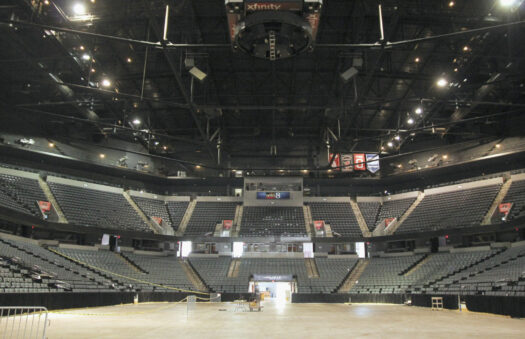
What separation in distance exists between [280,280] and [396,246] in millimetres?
14684

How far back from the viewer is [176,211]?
144 ft

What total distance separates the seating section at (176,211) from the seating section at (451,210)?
992 inches

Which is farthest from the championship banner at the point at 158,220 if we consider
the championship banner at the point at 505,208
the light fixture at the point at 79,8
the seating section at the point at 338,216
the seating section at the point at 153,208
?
the championship banner at the point at 505,208

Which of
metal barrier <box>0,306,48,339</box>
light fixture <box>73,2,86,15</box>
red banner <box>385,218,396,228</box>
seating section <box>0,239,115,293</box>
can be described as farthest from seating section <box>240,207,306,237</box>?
metal barrier <box>0,306,48,339</box>

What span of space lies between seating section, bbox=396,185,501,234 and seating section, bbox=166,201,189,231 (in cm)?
2520

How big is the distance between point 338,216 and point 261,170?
475 inches

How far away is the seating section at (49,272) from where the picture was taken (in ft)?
71.6

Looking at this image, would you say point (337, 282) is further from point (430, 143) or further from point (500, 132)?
point (500, 132)

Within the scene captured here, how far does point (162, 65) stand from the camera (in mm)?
24891

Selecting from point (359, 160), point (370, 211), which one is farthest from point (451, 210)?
point (359, 160)

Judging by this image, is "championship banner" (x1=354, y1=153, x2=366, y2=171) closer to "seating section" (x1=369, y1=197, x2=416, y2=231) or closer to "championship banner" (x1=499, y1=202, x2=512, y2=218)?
"seating section" (x1=369, y1=197, x2=416, y2=231)

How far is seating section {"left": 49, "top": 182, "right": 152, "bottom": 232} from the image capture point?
33769mm

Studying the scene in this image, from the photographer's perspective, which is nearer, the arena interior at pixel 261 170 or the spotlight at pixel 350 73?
the arena interior at pixel 261 170

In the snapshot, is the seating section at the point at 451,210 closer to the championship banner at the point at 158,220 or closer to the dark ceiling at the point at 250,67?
the dark ceiling at the point at 250,67
